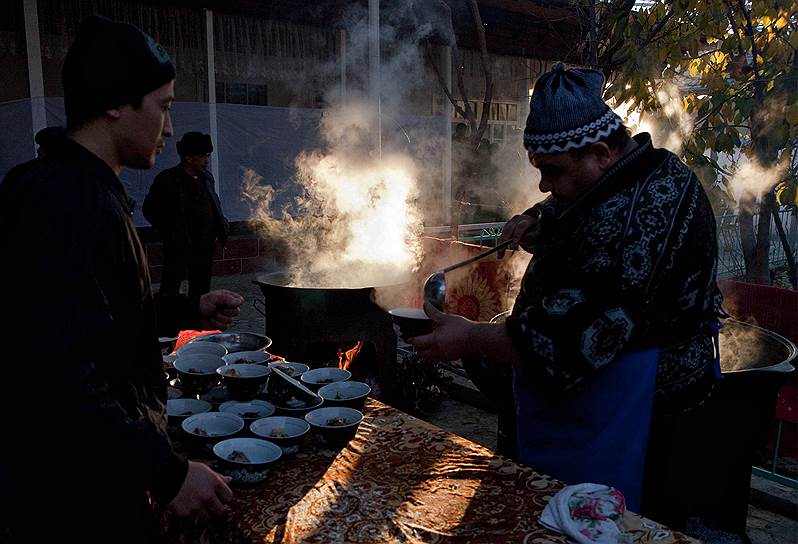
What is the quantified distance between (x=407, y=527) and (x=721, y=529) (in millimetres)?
2376

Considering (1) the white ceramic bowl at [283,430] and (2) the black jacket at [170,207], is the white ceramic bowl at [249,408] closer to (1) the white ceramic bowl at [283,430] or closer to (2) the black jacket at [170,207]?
(1) the white ceramic bowl at [283,430]

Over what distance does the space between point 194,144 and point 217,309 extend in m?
4.63

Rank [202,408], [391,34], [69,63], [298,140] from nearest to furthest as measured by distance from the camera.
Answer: [69,63]
[202,408]
[298,140]
[391,34]

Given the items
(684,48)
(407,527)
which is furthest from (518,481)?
(684,48)

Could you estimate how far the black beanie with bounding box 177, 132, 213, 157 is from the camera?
666 centimetres

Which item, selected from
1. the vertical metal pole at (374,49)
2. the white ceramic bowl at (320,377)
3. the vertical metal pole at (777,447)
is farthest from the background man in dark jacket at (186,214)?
the vertical metal pole at (777,447)

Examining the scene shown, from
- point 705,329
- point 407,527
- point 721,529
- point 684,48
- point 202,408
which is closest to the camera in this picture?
point 407,527

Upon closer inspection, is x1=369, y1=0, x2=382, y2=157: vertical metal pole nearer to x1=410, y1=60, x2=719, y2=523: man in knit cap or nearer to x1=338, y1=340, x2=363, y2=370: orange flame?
x1=338, y1=340, x2=363, y2=370: orange flame

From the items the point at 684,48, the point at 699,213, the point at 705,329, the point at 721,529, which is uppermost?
the point at 684,48

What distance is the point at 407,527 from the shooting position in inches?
71.6

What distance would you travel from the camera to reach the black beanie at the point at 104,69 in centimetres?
152

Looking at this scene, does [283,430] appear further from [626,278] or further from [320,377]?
[626,278]

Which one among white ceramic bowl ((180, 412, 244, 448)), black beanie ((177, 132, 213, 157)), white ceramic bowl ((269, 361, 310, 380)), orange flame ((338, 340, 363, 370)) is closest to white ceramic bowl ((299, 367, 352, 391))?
white ceramic bowl ((269, 361, 310, 380))

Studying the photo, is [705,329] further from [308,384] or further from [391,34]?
[391,34]
